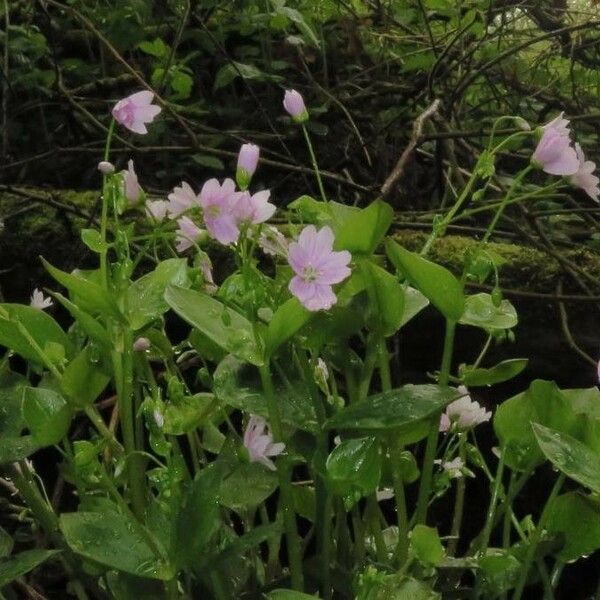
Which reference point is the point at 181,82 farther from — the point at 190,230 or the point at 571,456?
the point at 571,456

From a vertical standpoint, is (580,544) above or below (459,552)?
above

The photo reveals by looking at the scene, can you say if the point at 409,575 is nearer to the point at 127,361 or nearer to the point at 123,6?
the point at 127,361

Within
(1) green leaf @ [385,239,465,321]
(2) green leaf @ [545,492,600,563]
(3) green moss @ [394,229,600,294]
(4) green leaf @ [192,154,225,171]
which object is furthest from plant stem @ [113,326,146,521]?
(4) green leaf @ [192,154,225,171]

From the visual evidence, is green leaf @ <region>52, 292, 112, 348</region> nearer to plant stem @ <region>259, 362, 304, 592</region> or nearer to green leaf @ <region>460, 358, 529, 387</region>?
plant stem @ <region>259, 362, 304, 592</region>

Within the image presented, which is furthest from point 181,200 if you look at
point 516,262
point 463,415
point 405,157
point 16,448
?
point 516,262

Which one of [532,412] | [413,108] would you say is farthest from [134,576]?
[413,108]

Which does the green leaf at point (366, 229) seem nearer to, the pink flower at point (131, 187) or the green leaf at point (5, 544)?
the pink flower at point (131, 187)
